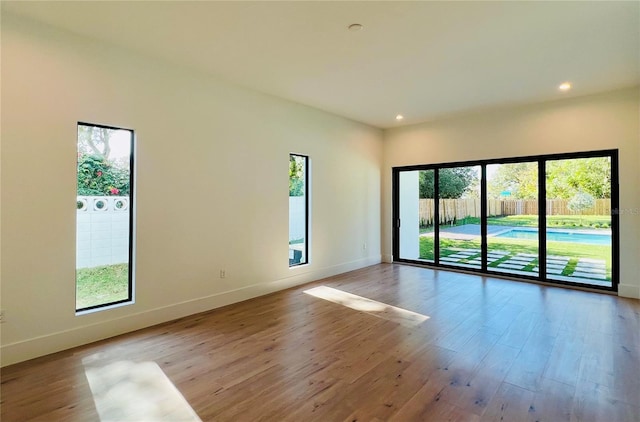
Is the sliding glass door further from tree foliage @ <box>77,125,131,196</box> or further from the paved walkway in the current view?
tree foliage @ <box>77,125,131,196</box>

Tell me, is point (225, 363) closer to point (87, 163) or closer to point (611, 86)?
point (87, 163)

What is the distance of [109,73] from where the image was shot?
346 cm

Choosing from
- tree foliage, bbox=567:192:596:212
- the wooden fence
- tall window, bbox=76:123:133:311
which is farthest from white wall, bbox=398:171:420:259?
tall window, bbox=76:123:133:311

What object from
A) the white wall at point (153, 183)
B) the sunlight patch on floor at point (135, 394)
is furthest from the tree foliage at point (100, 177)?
the sunlight patch on floor at point (135, 394)

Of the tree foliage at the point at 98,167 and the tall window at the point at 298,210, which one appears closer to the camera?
the tree foliage at the point at 98,167

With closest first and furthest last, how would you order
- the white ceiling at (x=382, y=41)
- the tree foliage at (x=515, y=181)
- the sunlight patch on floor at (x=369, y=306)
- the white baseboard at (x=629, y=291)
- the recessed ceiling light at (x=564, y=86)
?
the white ceiling at (x=382, y=41), the sunlight patch on floor at (x=369, y=306), the recessed ceiling light at (x=564, y=86), the white baseboard at (x=629, y=291), the tree foliage at (x=515, y=181)

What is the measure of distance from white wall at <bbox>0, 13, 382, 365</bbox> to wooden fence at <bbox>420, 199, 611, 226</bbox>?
7.56ft

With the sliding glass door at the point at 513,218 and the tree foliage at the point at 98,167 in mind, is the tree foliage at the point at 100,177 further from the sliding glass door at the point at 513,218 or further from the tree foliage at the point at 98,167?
the sliding glass door at the point at 513,218

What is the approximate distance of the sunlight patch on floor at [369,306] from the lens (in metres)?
3.90

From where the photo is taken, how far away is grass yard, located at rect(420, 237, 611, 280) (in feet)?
17.2

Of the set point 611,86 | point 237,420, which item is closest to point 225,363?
point 237,420

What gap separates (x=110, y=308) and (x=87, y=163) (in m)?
1.53

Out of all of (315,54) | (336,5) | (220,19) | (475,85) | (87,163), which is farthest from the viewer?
(475,85)

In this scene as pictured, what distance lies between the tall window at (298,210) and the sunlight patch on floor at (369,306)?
704 millimetres
